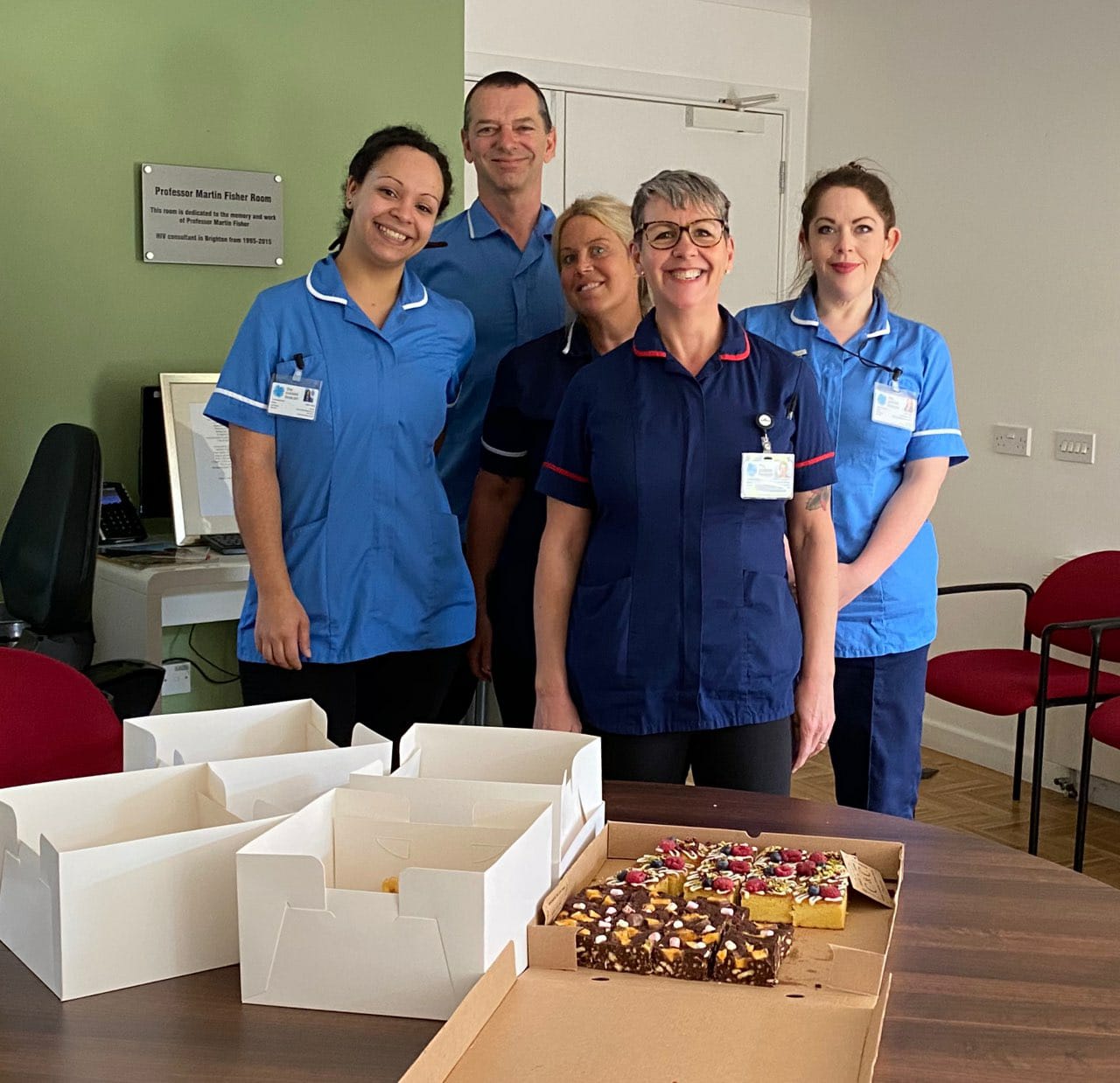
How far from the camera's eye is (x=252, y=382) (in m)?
2.40

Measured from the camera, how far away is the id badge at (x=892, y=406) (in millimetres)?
2559

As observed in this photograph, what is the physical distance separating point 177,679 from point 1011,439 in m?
2.85


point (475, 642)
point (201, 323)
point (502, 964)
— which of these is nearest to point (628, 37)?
point (201, 323)

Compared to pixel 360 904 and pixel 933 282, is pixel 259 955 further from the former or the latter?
pixel 933 282

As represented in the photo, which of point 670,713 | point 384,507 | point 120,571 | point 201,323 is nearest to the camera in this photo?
point 670,713

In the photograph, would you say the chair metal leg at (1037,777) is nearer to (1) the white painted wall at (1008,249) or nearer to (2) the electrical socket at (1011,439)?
(1) the white painted wall at (1008,249)

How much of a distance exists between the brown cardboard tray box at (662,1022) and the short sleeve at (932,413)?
1.37 meters

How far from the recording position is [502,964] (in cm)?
125

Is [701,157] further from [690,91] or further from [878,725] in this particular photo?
[878,725]

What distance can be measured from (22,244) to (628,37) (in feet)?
8.65

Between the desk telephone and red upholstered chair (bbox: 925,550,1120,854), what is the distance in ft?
7.57

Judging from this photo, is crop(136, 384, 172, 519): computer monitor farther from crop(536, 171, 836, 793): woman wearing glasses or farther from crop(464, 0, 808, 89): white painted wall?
crop(536, 171, 836, 793): woman wearing glasses

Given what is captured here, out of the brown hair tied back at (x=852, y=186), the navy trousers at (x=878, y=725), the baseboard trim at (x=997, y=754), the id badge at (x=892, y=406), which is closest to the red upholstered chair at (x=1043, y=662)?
the baseboard trim at (x=997, y=754)

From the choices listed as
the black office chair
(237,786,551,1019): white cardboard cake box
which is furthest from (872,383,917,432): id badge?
the black office chair
